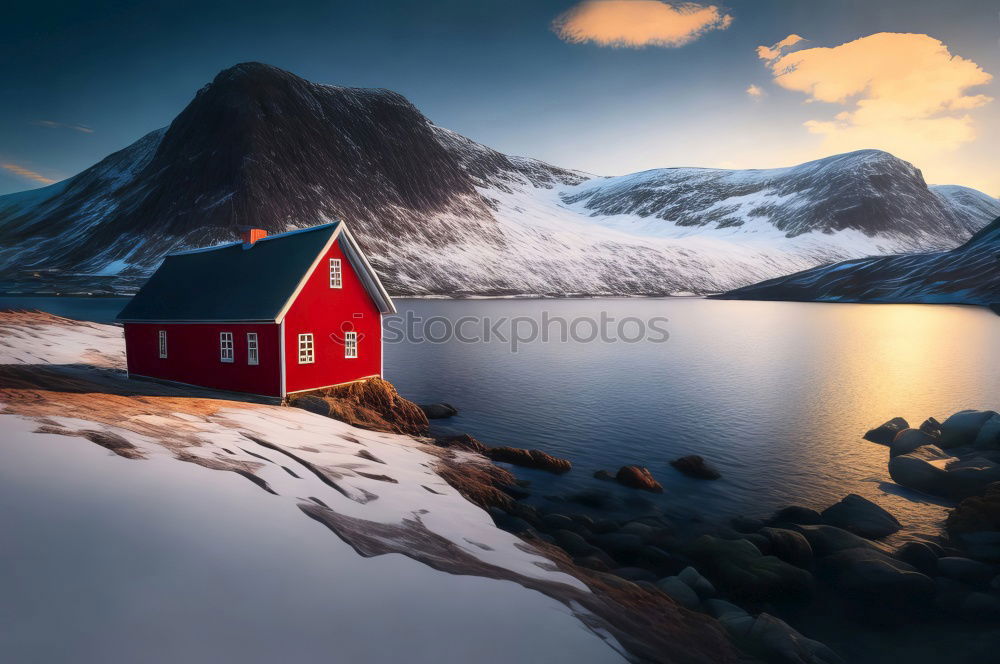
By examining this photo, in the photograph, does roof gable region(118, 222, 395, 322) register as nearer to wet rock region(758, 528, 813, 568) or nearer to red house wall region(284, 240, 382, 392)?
red house wall region(284, 240, 382, 392)

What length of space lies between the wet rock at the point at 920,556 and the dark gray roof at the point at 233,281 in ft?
69.7

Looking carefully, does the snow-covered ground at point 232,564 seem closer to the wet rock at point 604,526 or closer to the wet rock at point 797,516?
the wet rock at point 604,526

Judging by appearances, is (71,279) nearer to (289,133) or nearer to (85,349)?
(289,133)

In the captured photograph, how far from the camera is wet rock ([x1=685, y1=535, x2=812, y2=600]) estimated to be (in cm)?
1136

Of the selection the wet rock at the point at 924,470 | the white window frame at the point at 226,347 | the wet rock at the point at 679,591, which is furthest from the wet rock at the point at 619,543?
the white window frame at the point at 226,347

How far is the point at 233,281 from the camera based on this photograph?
22328 millimetres

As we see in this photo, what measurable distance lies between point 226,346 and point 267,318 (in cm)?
341

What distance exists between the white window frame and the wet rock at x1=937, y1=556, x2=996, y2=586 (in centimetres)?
2462

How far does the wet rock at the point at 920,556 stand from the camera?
1237 centimetres

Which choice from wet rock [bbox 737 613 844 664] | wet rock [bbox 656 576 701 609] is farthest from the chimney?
wet rock [bbox 737 613 844 664]

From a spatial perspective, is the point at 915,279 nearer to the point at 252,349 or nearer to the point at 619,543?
the point at 619,543

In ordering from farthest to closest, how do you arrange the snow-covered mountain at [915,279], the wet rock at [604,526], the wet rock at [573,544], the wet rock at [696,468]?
the snow-covered mountain at [915,279]
the wet rock at [696,468]
the wet rock at [604,526]
the wet rock at [573,544]

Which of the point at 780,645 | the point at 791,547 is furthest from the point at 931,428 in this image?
the point at 780,645

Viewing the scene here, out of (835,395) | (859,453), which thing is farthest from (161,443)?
(835,395)
